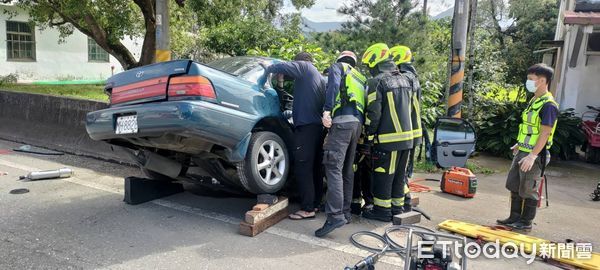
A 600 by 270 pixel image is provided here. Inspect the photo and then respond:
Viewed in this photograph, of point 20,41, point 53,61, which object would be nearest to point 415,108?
point 20,41

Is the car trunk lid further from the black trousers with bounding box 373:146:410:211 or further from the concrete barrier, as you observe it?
the concrete barrier

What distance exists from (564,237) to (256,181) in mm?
3115

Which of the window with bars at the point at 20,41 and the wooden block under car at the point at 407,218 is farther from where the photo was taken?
the window with bars at the point at 20,41

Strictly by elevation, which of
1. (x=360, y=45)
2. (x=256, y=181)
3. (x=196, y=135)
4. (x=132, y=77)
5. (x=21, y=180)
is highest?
(x=360, y=45)

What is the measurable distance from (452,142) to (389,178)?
1.84 m

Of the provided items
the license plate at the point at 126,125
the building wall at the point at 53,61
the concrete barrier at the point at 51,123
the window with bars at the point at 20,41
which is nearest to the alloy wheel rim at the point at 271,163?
the license plate at the point at 126,125

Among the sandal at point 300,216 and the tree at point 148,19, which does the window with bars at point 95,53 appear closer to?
the tree at point 148,19

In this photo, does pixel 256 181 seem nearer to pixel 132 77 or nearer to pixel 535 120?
pixel 132 77

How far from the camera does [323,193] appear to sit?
5.53m

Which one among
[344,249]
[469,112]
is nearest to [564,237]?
[344,249]

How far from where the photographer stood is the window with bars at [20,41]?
19.9 m

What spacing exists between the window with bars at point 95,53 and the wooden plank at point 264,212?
2119 centimetres

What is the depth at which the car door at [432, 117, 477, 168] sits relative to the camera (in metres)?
6.35

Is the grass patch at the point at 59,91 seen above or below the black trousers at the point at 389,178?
above
